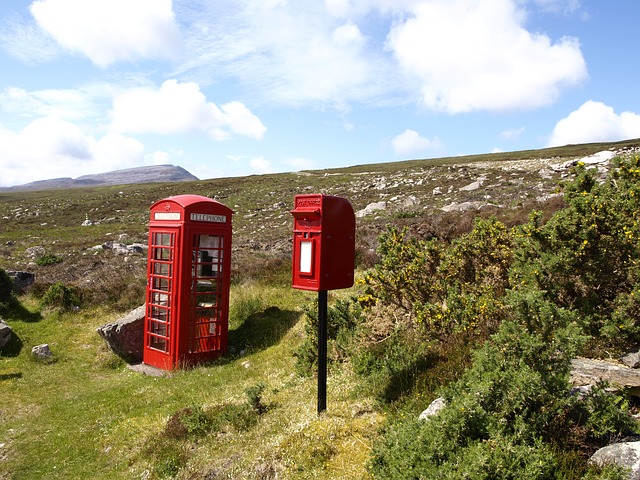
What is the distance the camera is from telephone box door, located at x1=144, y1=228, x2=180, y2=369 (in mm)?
9055

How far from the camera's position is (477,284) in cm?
709

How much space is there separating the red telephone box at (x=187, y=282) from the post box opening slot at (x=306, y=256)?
4.22 m

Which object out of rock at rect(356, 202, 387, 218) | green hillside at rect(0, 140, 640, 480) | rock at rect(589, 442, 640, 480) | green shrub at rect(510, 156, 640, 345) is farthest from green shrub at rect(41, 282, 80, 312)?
rock at rect(356, 202, 387, 218)

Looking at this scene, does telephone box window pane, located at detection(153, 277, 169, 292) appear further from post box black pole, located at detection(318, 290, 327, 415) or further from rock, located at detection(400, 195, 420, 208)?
rock, located at detection(400, 195, 420, 208)

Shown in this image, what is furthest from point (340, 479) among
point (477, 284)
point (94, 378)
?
point (94, 378)

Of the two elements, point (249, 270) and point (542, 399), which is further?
point (249, 270)

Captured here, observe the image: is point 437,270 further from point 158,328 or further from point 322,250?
point 158,328

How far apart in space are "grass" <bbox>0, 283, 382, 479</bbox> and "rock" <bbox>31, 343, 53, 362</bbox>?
0.15 meters

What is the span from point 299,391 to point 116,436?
262 centimetres

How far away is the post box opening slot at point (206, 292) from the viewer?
9305mm

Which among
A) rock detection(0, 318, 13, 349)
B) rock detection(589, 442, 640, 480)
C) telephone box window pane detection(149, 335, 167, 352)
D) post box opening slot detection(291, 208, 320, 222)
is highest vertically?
post box opening slot detection(291, 208, 320, 222)

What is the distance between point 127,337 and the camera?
10148 millimetres

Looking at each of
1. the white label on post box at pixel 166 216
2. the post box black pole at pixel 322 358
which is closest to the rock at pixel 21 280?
the white label on post box at pixel 166 216

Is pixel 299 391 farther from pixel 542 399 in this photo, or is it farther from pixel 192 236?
pixel 192 236
